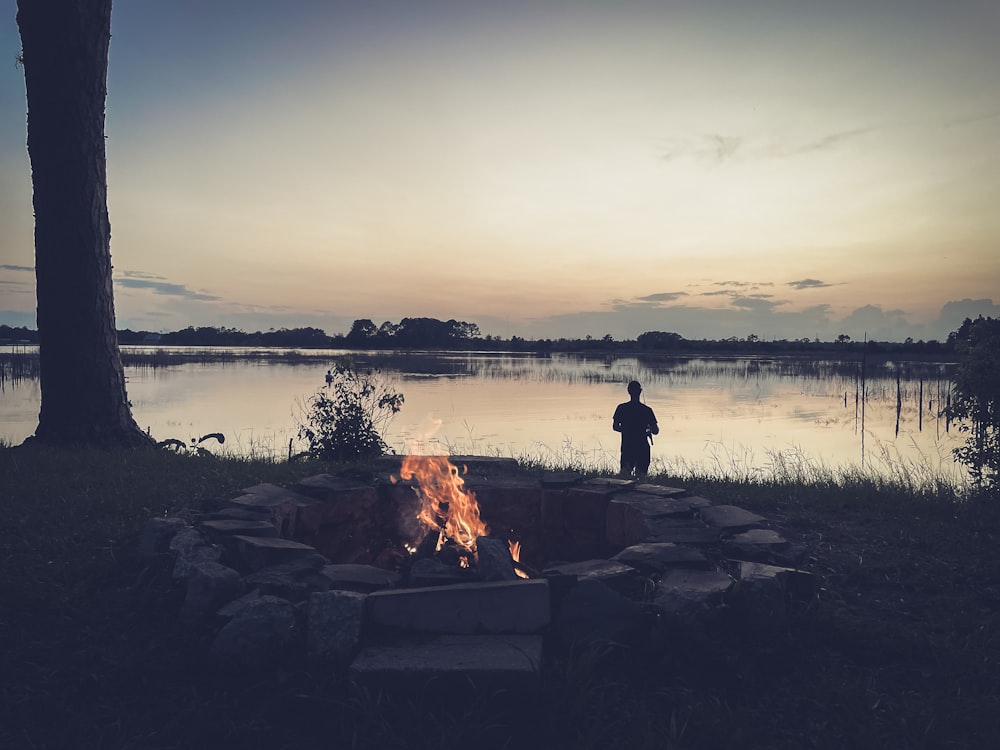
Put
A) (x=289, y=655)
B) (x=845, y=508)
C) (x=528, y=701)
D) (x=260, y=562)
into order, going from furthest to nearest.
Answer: (x=845, y=508), (x=260, y=562), (x=289, y=655), (x=528, y=701)

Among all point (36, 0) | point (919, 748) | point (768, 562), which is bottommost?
point (919, 748)

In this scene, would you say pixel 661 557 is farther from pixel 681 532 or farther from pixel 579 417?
pixel 579 417

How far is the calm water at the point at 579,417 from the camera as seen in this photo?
14492mm

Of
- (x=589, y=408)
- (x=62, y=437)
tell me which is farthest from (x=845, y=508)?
(x=589, y=408)

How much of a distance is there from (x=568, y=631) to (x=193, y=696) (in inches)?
82.3

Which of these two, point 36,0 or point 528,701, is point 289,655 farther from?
point 36,0

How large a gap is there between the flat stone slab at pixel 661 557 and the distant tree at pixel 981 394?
5353 millimetres

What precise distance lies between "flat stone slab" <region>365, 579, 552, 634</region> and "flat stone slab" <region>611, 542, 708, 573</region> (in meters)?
0.90

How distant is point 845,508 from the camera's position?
6715 millimetres

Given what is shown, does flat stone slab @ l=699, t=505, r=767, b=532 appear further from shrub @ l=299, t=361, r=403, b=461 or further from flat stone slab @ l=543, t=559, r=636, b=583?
shrub @ l=299, t=361, r=403, b=461

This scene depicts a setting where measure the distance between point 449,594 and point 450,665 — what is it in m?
0.51

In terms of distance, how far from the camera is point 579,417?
64.2 feet

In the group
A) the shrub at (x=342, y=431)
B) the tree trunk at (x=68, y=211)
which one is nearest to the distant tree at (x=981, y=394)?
the shrub at (x=342, y=431)

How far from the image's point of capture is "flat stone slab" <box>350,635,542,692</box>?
3.41 m
